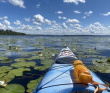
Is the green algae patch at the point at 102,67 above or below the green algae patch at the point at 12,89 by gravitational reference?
above

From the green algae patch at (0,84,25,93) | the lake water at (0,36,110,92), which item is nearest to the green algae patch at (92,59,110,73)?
the lake water at (0,36,110,92)

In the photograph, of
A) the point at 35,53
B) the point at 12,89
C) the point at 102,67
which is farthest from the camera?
the point at 35,53

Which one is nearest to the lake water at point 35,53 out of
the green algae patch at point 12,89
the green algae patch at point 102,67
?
the green algae patch at point 102,67

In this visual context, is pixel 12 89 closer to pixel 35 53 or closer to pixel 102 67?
pixel 102 67

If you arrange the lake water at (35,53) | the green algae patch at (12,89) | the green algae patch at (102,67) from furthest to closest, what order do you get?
the green algae patch at (102,67)
the lake water at (35,53)
the green algae patch at (12,89)

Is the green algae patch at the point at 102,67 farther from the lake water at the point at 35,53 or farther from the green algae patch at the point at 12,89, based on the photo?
the green algae patch at the point at 12,89

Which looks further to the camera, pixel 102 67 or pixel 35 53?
pixel 35 53

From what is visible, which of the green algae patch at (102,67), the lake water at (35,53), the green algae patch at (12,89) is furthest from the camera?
the green algae patch at (102,67)

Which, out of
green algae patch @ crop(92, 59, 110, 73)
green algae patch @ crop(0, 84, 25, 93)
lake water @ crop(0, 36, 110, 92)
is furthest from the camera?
green algae patch @ crop(92, 59, 110, 73)

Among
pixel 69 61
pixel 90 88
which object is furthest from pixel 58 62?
pixel 90 88

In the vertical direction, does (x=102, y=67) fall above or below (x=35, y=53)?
below

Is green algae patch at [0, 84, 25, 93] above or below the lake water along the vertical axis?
below

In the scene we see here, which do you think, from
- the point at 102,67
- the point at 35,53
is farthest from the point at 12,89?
the point at 35,53

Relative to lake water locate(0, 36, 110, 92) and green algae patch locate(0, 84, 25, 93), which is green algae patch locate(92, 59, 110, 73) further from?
green algae patch locate(0, 84, 25, 93)
